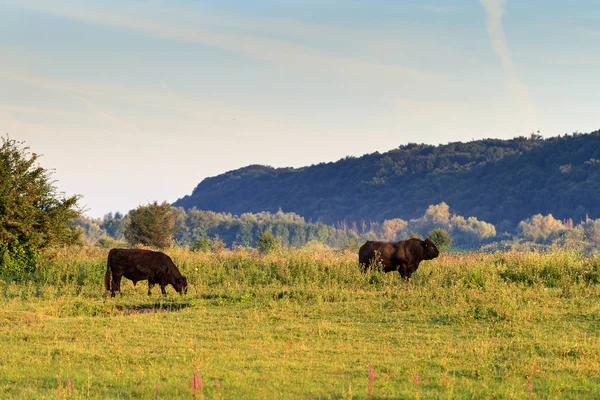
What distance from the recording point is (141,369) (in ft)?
34.6

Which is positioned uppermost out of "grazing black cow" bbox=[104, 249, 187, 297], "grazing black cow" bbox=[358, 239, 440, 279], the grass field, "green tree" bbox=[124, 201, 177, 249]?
"green tree" bbox=[124, 201, 177, 249]

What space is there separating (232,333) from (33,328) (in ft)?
14.0

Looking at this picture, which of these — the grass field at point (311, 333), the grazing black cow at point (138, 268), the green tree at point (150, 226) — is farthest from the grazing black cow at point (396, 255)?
the green tree at point (150, 226)

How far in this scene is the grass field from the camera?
9.84 m

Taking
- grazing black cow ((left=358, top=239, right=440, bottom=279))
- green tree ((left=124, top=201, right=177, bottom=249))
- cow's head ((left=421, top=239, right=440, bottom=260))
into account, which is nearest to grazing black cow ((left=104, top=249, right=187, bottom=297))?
grazing black cow ((left=358, top=239, right=440, bottom=279))

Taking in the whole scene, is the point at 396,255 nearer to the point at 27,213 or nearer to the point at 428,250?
the point at 428,250

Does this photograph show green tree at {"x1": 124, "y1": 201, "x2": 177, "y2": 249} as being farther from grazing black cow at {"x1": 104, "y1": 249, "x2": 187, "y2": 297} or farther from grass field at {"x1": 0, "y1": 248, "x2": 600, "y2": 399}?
grazing black cow at {"x1": 104, "y1": 249, "x2": 187, "y2": 297}

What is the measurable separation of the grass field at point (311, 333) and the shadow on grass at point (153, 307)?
2.6 inches

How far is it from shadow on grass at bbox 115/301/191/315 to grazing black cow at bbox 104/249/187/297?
1.57 metres

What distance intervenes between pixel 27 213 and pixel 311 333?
15408 mm

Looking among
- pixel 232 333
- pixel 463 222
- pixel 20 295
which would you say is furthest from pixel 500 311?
pixel 463 222

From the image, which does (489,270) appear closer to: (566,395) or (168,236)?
(566,395)

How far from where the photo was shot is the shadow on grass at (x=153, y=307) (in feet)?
57.3

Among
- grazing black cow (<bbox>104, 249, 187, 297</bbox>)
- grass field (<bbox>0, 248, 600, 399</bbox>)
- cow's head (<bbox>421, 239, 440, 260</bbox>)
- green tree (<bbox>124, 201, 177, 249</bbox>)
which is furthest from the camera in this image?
green tree (<bbox>124, 201, 177, 249</bbox>)
